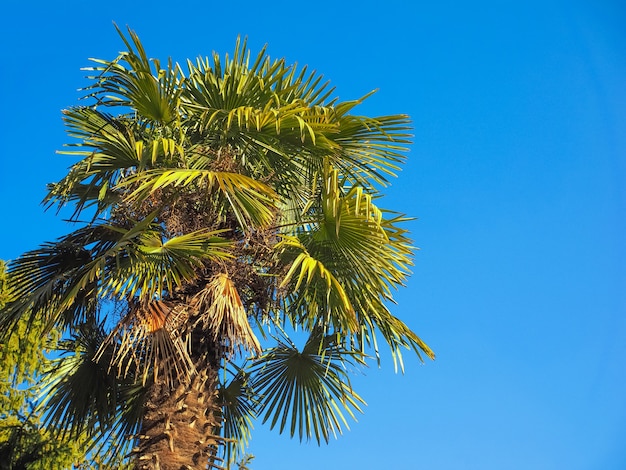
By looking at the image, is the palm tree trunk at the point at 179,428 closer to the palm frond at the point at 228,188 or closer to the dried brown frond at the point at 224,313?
the dried brown frond at the point at 224,313

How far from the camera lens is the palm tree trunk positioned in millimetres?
6164

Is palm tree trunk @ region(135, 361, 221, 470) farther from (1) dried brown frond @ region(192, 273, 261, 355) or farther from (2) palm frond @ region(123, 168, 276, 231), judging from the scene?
(2) palm frond @ region(123, 168, 276, 231)

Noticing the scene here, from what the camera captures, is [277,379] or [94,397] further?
[277,379]

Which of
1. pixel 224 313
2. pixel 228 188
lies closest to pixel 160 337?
pixel 224 313

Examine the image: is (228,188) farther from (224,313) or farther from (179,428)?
(179,428)

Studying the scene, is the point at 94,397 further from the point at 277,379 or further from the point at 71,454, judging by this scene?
the point at 71,454

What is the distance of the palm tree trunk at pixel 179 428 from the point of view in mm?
6164

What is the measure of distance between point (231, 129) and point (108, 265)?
183 centimetres

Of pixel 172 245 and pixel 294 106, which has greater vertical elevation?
pixel 294 106

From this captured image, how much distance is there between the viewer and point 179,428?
20.6 ft

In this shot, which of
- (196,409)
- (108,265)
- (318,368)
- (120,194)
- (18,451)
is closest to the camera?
(196,409)

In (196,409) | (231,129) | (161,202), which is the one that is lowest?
(196,409)

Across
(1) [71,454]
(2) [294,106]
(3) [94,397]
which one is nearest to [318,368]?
(3) [94,397]

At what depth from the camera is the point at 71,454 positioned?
547 inches
